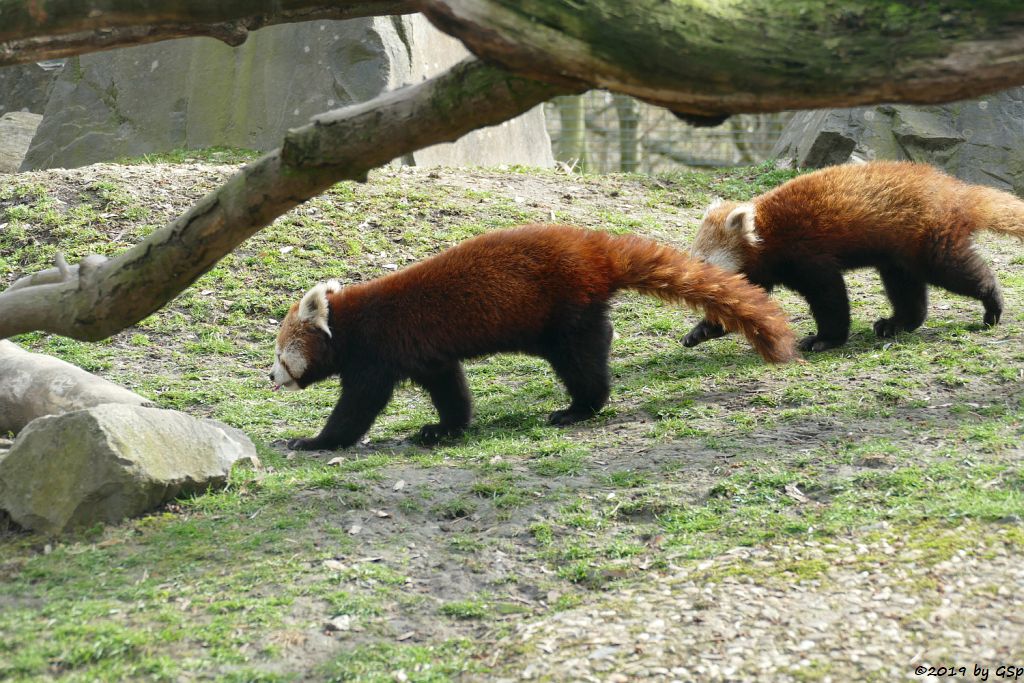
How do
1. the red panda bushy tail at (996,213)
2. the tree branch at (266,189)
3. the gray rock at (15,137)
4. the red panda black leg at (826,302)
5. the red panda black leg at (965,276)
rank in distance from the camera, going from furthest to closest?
1. the gray rock at (15,137)
2. the red panda bushy tail at (996,213)
3. the red panda black leg at (826,302)
4. the red panda black leg at (965,276)
5. the tree branch at (266,189)

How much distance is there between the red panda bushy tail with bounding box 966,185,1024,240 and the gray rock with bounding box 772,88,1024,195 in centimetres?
487

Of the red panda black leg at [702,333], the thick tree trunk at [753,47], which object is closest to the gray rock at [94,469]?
the thick tree trunk at [753,47]

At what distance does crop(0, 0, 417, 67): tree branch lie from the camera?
438 cm

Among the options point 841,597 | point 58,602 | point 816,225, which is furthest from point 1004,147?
point 58,602

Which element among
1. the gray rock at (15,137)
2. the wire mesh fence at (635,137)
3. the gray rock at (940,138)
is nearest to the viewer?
the gray rock at (940,138)

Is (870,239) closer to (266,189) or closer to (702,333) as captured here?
(702,333)

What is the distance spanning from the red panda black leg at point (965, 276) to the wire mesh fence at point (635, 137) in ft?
37.5

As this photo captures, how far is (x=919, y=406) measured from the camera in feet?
20.6

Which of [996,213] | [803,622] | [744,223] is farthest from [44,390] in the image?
[996,213]

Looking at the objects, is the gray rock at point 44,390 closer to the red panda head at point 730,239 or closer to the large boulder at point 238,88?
the red panda head at point 730,239

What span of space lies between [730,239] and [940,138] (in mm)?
6059

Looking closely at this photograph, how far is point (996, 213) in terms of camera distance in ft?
25.7

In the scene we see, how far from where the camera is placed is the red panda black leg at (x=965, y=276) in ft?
24.6

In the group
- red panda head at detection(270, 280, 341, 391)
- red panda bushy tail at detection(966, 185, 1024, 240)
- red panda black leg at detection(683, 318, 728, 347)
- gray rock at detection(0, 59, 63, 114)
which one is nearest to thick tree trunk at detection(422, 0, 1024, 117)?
red panda head at detection(270, 280, 341, 391)
